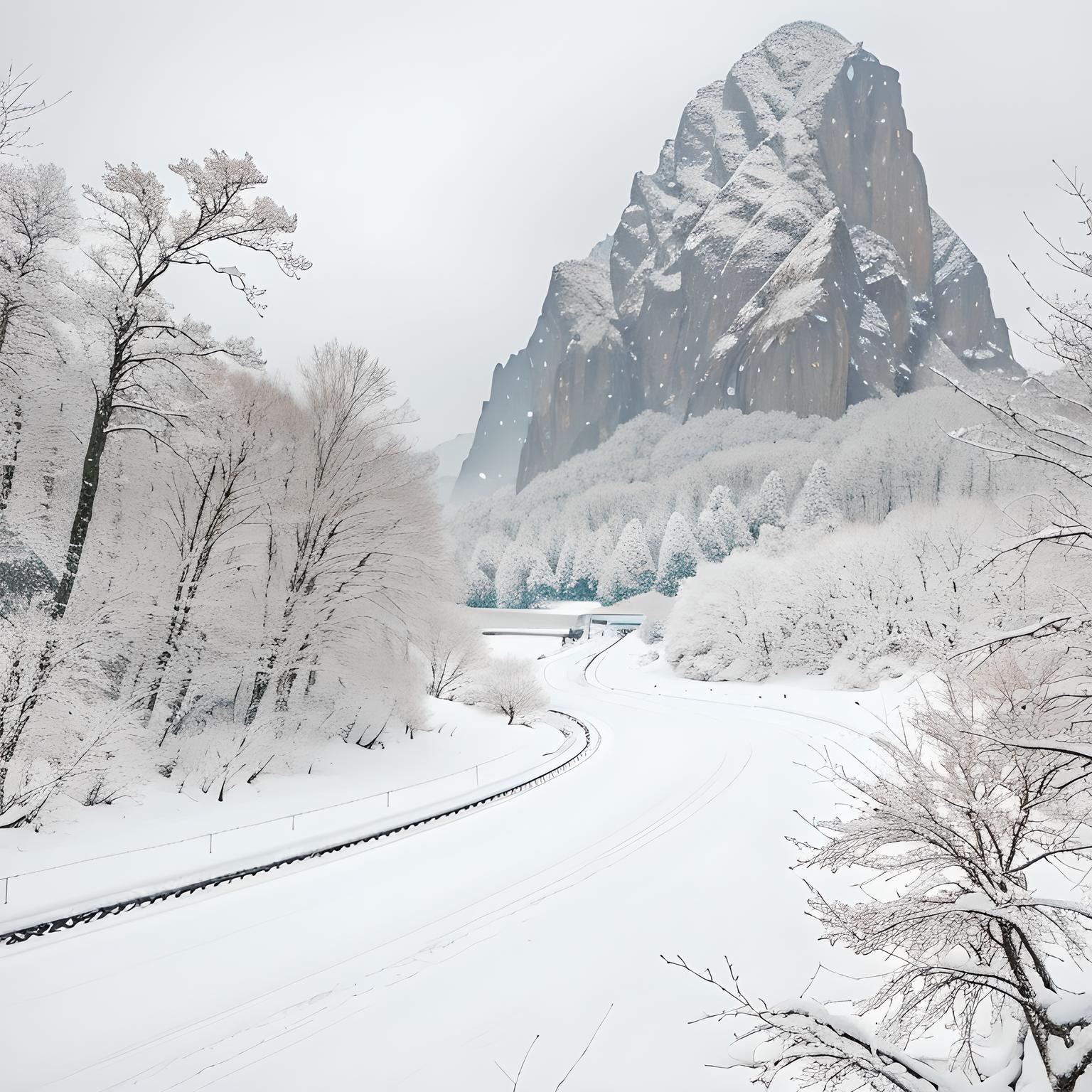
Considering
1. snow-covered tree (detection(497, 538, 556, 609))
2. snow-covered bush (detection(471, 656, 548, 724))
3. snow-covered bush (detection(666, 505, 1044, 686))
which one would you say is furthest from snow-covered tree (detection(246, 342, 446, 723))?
snow-covered tree (detection(497, 538, 556, 609))

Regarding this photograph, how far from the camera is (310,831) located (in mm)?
12289

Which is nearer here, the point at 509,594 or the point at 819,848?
the point at 819,848

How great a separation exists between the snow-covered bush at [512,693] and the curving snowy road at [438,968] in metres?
14.2

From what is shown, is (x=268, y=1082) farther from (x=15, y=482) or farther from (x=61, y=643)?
(x=15, y=482)

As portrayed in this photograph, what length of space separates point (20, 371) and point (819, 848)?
13.5 metres

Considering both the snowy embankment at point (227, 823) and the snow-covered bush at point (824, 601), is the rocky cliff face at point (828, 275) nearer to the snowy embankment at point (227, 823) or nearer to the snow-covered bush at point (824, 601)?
the snow-covered bush at point (824, 601)

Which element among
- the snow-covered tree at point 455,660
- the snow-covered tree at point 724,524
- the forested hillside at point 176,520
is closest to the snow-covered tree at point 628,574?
the snow-covered tree at point 724,524

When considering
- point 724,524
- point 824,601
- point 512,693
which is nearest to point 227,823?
point 512,693

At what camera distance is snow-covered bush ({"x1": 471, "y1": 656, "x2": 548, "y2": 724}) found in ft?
93.9

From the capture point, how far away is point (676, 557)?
7750 centimetres

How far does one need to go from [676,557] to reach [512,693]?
52.1 m

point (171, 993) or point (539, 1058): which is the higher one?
point (539, 1058)

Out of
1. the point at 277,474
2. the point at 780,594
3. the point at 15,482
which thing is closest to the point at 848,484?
the point at 780,594

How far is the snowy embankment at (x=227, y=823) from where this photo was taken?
9.05 metres
